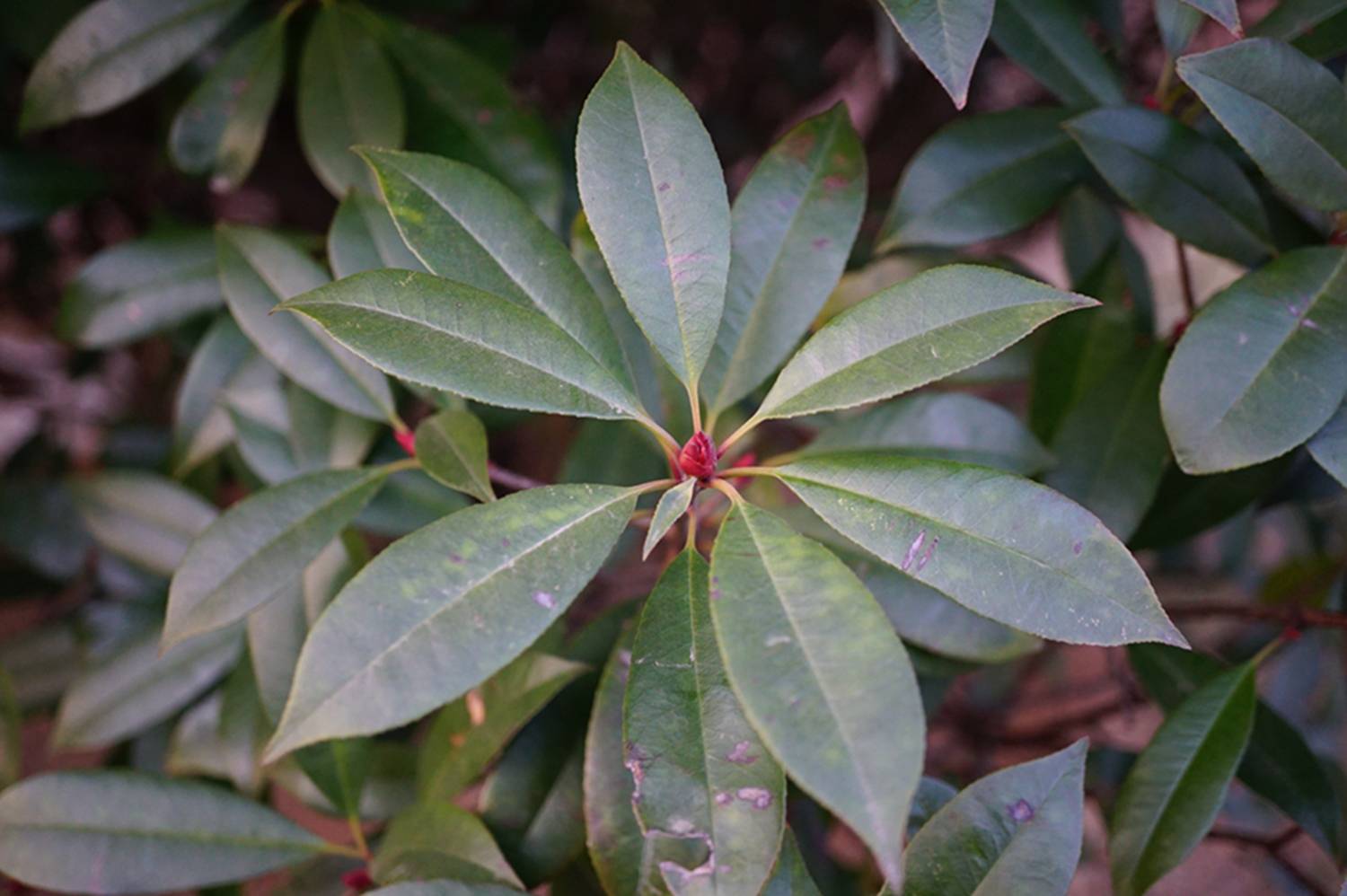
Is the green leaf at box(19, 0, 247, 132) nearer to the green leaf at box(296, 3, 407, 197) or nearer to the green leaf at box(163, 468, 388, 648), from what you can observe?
the green leaf at box(296, 3, 407, 197)

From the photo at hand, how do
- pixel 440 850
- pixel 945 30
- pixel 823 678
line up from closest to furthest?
1. pixel 823 678
2. pixel 945 30
3. pixel 440 850

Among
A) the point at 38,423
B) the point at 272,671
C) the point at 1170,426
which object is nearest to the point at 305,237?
the point at 272,671

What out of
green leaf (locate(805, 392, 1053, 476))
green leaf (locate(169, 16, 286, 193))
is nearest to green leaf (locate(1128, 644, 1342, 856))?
green leaf (locate(805, 392, 1053, 476))

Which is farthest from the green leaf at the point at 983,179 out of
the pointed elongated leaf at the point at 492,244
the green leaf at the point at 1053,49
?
the pointed elongated leaf at the point at 492,244

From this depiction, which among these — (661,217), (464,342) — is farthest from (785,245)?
(464,342)

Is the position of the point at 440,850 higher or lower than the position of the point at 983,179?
lower

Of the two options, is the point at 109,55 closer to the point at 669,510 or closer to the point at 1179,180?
the point at 669,510

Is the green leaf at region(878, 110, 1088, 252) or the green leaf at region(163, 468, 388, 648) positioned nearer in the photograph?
the green leaf at region(163, 468, 388, 648)
